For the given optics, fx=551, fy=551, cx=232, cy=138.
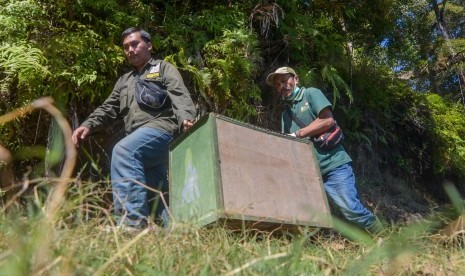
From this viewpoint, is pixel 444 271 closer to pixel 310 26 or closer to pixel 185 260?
pixel 185 260

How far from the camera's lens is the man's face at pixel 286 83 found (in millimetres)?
4688

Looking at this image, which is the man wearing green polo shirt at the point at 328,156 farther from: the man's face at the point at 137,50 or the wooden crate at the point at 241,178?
the man's face at the point at 137,50

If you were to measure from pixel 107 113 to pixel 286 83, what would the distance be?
59.7 inches

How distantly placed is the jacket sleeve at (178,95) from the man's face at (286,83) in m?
0.98

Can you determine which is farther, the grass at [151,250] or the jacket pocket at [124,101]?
the jacket pocket at [124,101]

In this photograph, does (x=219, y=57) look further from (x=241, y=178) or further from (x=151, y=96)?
(x=241, y=178)

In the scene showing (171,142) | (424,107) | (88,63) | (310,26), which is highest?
(310,26)

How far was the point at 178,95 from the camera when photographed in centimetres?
405

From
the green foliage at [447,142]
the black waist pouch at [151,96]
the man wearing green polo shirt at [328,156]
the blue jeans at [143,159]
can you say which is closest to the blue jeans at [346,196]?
the man wearing green polo shirt at [328,156]

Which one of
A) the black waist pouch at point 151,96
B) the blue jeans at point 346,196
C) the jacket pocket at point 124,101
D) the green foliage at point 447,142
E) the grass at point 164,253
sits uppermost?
the grass at point 164,253

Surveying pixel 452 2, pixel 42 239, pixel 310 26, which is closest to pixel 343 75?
pixel 310 26

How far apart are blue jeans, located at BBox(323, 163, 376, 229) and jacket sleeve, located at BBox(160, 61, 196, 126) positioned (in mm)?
1262

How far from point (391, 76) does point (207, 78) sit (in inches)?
167

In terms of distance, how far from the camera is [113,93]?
14.5ft
